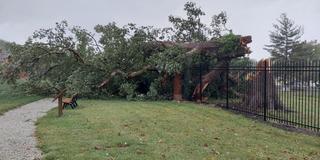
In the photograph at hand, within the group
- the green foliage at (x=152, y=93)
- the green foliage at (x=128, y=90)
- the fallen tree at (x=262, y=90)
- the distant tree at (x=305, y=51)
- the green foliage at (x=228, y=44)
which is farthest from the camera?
the distant tree at (x=305, y=51)

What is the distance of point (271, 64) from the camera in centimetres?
1152

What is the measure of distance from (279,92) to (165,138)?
18.5ft

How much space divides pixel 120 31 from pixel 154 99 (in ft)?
10.5

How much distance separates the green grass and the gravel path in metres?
0.21

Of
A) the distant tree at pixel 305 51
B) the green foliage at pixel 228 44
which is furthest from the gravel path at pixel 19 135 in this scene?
the distant tree at pixel 305 51

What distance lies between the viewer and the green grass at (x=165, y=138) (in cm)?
657

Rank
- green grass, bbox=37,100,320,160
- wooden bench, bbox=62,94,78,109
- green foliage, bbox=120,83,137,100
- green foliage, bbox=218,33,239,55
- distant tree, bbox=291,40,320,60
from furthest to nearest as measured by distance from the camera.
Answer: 1. distant tree, bbox=291,40,320,60
2. green foliage, bbox=120,83,137,100
3. green foliage, bbox=218,33,239,55
4. wooden bench, bbox=62,94,78,109
5. green grass, bbox=37,100,320,160

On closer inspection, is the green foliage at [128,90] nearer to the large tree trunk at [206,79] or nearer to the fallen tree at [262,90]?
the large tree trunk at [206,79]

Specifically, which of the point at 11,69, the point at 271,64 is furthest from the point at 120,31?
the point at 271,64

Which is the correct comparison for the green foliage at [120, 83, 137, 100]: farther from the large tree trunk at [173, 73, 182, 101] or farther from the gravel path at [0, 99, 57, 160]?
the gravel path at [0, 99, 57, 160]

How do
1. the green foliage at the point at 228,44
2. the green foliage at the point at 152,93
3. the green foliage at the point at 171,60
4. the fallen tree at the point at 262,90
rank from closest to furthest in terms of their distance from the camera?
the fallen tree at the point at 262,90
the green foliage at the point at 171,60
the green foliage at the point at 228,44
the green foliage at the point at 152,93

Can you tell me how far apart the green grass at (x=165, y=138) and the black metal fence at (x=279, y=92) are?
3.10 ft

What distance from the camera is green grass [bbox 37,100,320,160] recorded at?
21.6 ft

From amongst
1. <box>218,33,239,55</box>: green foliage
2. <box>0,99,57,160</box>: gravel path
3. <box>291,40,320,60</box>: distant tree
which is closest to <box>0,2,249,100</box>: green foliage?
<box>218,33,239,55</box>: green foliage
